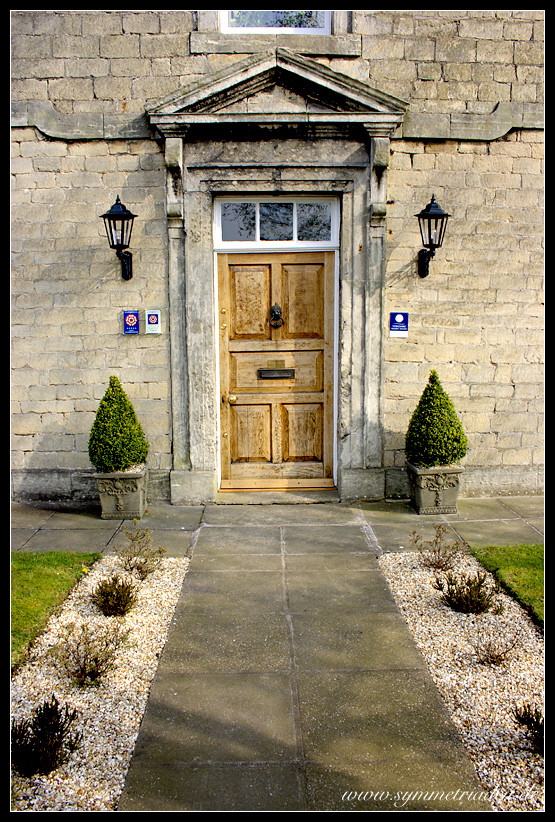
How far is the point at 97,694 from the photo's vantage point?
3.47 m

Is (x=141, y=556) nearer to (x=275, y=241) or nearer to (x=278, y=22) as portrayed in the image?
(x=275, y=241)

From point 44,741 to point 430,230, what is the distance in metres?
5.52

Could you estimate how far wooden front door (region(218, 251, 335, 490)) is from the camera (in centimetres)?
682

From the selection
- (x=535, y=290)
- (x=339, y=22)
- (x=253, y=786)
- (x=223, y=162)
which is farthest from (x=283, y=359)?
(x=253, y=786)

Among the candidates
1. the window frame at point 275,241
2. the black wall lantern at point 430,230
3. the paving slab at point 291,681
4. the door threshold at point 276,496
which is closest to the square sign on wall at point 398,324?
the black wall lantern at point 430,230

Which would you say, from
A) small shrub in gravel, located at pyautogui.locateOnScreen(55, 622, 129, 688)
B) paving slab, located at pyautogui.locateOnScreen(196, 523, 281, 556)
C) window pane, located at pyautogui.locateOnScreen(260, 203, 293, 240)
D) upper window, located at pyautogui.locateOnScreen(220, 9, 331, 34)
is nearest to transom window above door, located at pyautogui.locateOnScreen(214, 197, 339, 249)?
window pane, located at pyautogui.locateOnScreen(260, 203, 293, 240)

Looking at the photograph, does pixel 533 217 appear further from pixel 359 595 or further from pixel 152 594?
pixel 152 594

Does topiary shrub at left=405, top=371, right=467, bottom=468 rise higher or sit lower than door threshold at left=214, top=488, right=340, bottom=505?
higher

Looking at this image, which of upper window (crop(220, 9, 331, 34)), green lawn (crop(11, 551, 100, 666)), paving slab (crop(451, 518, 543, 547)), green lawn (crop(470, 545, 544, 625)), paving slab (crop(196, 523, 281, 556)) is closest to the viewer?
green lawn (crop(11, 551, 100, 666))

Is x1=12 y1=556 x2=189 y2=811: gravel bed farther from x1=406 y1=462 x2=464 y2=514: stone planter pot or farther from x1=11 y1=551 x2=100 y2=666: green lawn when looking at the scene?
x1=406 y1=462 x2=464 y2=514: stone planter pot

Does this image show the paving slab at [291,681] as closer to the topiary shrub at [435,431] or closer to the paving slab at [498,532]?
the paving slab at [498,532]

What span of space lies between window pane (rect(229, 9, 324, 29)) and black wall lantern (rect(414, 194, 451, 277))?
88.3 inches

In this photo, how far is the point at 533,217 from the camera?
→ 679cm

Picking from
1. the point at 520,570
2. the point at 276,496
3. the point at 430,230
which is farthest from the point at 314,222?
the point at 520,570
